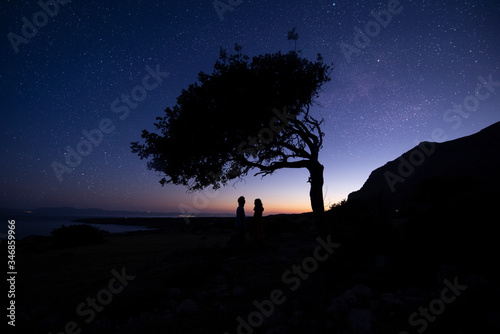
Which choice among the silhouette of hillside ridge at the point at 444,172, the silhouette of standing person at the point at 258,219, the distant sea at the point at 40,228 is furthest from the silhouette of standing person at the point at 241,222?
the silhouette of hillside ridge at the point at 444,172

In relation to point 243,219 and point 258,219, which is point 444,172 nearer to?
point 258,219

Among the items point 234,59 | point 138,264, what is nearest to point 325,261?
point 138,264

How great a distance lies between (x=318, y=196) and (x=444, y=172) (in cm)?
3503

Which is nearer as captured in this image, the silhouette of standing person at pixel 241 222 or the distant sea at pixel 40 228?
the silhouette of standing person at pixel 241 222

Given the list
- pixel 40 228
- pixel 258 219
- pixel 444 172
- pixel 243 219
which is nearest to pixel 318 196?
pixel 258 219

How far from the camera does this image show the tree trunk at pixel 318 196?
38.7 feet

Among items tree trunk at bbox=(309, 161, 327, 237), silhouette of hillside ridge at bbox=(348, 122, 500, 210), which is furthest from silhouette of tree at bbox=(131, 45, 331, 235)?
silhouette of hillside ridge at bbox=(348, 122, 500, 210)

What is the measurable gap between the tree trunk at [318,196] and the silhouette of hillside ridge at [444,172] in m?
12.0

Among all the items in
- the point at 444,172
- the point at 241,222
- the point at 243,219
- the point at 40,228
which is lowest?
the point at 40,228

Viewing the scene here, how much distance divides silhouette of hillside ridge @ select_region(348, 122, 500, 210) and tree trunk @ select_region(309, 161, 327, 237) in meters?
12.0

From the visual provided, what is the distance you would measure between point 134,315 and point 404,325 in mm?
4812

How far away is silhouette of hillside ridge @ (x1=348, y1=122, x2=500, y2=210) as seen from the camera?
2788cm

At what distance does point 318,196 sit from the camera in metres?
12.5

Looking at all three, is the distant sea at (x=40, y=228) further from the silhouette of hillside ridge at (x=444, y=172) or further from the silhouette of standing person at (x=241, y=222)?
the silhouette of hillside ridge at (x=444, y=172)
